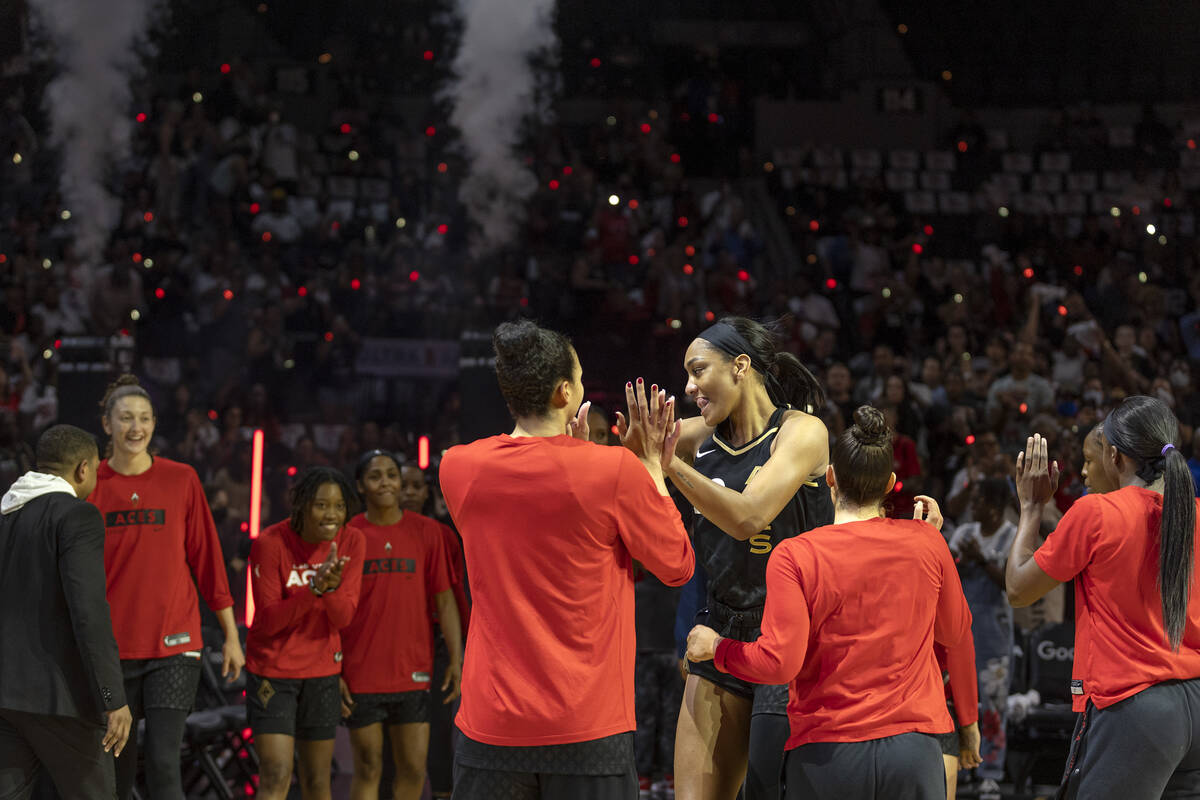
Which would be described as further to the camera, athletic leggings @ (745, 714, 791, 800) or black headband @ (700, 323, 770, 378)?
black headband @ (700, 323, 770, 378)

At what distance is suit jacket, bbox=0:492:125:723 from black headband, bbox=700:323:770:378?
228 cm

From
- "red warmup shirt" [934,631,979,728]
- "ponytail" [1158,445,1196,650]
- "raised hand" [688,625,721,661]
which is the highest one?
"ponytail" [1158,445,1196,650]

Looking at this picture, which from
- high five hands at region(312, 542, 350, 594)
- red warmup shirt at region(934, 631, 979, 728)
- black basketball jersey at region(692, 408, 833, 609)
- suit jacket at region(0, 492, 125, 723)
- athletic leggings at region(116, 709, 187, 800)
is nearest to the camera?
red warmup shirt at region(934, 631, 979, 728)

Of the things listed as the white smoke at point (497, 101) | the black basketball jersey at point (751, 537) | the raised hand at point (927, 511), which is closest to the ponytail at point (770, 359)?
the black basketball jersey at point (751, 537)

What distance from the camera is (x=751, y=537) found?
4.14m

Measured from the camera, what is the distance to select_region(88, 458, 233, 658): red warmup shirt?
5406 mm

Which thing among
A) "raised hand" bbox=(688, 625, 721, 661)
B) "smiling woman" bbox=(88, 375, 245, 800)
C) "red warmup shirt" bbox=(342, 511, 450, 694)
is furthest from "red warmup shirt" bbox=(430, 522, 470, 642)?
"raised hand" bbox=(688, 625, 721, 661)

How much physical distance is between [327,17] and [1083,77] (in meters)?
9.45

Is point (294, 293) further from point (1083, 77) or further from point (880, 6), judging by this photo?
point (1083, 77)

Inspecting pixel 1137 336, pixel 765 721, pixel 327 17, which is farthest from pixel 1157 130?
pixel 765 721

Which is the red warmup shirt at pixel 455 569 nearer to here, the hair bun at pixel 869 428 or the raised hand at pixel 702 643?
the raised hand at pixel 702 643

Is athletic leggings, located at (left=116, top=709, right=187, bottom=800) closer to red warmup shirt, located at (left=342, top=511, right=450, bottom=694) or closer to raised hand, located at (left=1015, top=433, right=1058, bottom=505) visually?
red warmup shirt, located at (left=342, top=511, right=450, bottom=694)

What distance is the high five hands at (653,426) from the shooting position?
3355 mm

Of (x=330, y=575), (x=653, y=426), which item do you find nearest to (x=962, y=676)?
(x=653, y=426)
